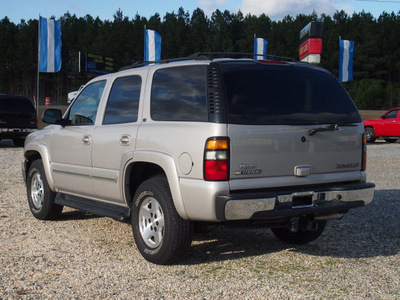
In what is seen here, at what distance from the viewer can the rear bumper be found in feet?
13.2

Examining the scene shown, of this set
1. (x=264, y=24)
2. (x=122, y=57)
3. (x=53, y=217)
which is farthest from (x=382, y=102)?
(x=53, y=217)

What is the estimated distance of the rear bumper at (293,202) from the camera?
A: 158 inches

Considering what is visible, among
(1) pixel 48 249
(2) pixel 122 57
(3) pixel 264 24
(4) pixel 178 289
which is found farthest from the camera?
(3) pixel 264 24

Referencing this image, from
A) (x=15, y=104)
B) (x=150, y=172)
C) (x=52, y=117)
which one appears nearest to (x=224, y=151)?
(x=150, y=172)

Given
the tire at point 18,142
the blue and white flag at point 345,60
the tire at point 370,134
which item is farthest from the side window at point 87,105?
the blue and white flag at point 345,60

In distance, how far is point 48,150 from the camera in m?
6.37

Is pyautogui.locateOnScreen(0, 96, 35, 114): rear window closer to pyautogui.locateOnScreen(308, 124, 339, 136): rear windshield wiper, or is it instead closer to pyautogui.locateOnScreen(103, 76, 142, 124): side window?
pyautogui.locateOnScreen(103, 76, 142, 124): side window

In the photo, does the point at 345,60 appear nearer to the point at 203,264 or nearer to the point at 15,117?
the point at 15,117

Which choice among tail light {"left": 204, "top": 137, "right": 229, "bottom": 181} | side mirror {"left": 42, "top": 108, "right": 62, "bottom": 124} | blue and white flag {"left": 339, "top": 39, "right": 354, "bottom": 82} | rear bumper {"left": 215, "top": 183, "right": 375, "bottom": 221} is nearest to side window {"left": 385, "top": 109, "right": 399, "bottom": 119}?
blue and white flag {"left": 339, "top": 39, "right": 354, "bottom": 82}

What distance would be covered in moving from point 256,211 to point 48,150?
10.9 ft

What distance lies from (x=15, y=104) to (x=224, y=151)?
51.0 ft

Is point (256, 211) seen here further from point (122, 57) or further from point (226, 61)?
point (122, 57)

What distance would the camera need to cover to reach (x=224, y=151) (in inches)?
159

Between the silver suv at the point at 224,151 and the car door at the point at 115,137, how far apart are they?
0.01 metres
